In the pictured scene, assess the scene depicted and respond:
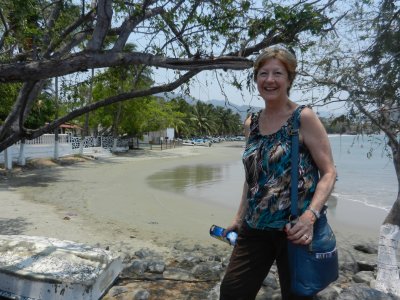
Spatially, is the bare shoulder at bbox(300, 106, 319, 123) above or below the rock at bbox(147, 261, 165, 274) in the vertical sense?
above

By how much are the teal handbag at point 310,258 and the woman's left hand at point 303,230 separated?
50 millimetres

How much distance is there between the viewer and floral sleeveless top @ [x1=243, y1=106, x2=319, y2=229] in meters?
2.02

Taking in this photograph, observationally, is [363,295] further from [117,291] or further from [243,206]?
[117,291]

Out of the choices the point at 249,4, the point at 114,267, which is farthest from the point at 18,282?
the point at 249,4

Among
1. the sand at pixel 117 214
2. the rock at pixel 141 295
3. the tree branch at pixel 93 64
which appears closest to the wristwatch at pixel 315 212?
the tree branch at pixel 93 64

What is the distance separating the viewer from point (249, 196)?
2.20 metres

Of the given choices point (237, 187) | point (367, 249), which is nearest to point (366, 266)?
point (367, 249)

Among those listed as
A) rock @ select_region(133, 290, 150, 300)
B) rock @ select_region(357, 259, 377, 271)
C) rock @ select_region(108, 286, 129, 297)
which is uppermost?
rock @ select_region(133, 290, 150, 300)

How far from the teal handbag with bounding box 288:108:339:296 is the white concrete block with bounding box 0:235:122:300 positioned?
2350 mm

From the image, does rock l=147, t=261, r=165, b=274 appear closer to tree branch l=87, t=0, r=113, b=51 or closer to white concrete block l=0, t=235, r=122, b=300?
white concrete block l=0, t=235, r=122, b=300

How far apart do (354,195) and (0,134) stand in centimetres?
1627

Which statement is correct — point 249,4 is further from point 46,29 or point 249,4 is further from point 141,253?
point 141,253

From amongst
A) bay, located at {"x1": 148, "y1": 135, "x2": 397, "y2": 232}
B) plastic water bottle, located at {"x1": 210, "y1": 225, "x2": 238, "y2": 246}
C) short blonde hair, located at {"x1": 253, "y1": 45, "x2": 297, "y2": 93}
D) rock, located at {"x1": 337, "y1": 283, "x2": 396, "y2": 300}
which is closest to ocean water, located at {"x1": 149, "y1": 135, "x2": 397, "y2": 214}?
bay, located at {"x1": 148, "y1": 135, "x2": 397, "y2": 232}

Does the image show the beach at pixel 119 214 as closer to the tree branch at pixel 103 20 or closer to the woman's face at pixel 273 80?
the tree branch at pixel 103 20
